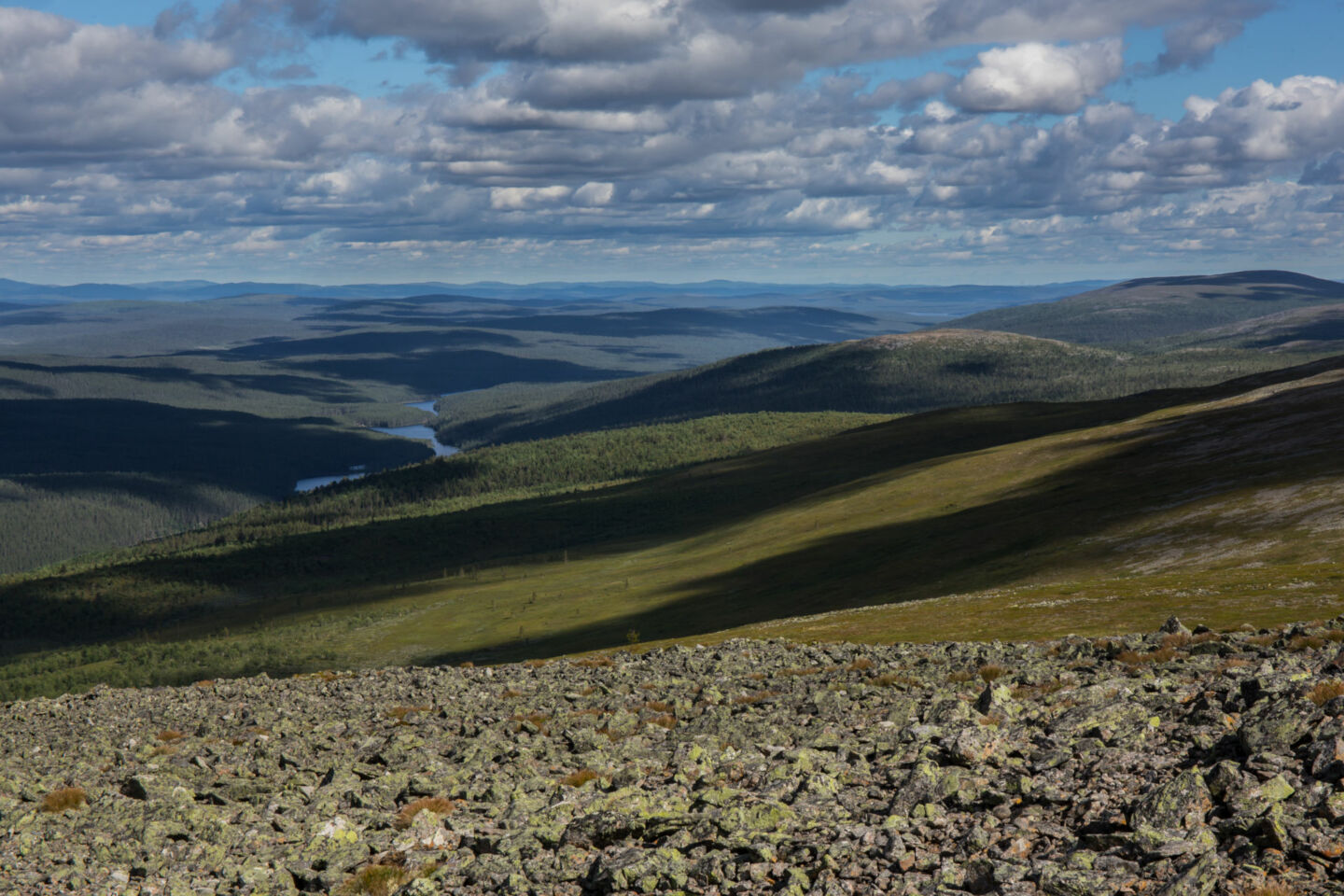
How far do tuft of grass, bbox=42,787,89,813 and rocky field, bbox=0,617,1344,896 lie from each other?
0.06 metres

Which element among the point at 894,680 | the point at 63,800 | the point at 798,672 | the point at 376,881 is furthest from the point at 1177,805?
the point at 63,800

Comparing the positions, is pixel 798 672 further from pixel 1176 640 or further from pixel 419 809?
A: pixel 419 809

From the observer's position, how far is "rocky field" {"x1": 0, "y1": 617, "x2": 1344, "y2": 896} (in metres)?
16.7

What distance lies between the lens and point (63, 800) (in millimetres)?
27469

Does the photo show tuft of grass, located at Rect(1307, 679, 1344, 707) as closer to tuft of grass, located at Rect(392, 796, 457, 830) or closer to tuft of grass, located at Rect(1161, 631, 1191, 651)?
tuft of grass, located at Rect(1161, 631, 1191, 651)

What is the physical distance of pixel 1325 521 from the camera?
60812 millimetres

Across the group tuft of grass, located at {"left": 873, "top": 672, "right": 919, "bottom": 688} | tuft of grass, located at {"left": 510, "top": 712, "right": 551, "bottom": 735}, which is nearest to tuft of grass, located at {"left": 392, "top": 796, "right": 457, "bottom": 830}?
tuft of grass, located at {"left": 510, "top": 712, "right": 551, "bottom": 735}

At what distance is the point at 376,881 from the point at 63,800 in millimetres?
13845

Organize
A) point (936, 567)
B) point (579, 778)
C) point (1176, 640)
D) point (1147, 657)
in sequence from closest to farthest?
point (579, 778), point (1147, 657), point (1176, 640), point (936, 567)

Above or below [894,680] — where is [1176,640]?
above

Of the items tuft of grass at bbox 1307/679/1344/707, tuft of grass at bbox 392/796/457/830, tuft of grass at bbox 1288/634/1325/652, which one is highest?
tuft of grass at bbox 1307/679/1344/707

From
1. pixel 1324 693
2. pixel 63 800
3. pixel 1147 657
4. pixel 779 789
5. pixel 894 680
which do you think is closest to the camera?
pixel 1324 693

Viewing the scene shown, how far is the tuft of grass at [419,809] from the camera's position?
76.5 ft

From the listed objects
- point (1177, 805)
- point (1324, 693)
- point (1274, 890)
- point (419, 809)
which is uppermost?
point (1324, 693)
